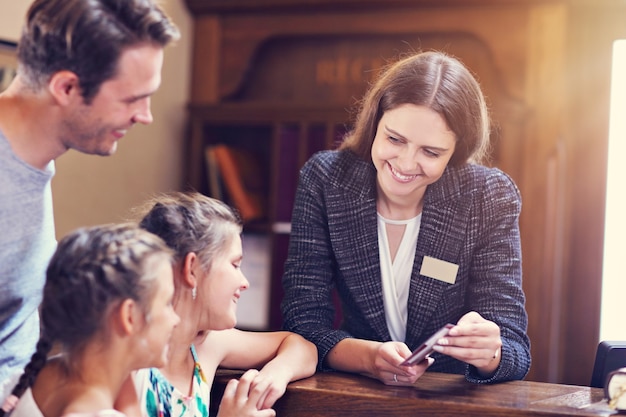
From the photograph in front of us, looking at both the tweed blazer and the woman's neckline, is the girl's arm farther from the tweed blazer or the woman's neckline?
the woman's neckline

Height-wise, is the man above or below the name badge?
above

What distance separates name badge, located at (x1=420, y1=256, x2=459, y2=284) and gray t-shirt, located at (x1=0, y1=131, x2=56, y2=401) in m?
0.84

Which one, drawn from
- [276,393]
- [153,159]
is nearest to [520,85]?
[153,159]

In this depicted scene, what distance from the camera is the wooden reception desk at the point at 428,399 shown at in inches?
54.8

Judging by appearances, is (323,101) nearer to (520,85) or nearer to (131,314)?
(520,85)

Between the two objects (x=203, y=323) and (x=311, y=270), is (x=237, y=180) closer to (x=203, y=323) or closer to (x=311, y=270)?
(x=311, y=270)

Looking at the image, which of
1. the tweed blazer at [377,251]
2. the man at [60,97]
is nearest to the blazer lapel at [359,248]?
the tweed blazer at [377,251]

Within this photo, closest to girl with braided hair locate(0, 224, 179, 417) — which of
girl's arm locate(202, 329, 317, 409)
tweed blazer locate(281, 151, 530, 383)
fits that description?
girl's arm locate(202, 329, 317, 409)

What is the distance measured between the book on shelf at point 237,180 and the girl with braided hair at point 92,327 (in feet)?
7.75

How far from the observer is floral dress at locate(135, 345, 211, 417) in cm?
136

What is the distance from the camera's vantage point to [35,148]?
134cm

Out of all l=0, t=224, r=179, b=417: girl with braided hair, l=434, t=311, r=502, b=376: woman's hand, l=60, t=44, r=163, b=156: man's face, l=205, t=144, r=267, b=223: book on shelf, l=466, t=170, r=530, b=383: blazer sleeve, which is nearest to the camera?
l=0, t=224, r=179, b=417: girl with braided hair

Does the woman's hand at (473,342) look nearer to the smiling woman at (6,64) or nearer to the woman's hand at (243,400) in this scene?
the woman's hand at (243,400)

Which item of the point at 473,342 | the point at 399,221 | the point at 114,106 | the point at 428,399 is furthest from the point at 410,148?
the point at 114,106
